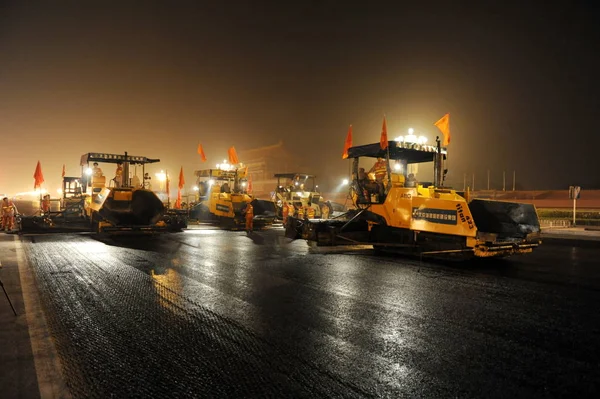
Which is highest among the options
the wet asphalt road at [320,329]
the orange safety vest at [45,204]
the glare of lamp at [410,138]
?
the glare of lamp at [410,138]

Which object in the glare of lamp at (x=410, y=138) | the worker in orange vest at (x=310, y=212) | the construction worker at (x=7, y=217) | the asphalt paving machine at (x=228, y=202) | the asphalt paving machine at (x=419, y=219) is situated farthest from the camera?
the worker in orange vest at (x=310, y=212)

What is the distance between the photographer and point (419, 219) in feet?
30.3

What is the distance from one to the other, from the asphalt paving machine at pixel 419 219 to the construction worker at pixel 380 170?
158mm

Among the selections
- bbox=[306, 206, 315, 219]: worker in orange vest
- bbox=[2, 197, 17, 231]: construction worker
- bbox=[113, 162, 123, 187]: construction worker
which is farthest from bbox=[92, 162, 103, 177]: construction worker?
bbox=[306, 206, 315, 219]: worker in orange vest

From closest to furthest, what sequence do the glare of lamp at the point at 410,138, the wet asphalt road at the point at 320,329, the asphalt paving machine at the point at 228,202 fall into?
1. the wet asphalt road at the point at 320,329
2. the glare of lamp at the point at 410,138
3. the asphalt paving machine at the point at 228,202

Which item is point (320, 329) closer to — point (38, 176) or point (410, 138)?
point (410, 138)

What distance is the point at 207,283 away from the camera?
655cm

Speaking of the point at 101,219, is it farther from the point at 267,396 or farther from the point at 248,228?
the point at 267,396

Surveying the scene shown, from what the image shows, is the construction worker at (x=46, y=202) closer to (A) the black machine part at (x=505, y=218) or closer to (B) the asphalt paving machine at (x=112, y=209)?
(B) the asphalt paving machine at (x=112, y=209)

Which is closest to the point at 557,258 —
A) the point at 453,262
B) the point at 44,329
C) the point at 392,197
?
the point at 453,262

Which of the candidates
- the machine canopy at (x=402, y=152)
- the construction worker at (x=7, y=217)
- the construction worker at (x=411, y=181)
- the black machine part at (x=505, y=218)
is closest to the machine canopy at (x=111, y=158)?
the construction worker at (x=7, y=217)

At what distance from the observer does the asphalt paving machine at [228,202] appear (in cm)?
1881

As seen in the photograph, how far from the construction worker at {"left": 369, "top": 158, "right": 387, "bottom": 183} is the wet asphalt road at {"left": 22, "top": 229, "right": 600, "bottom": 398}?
3.08 metres

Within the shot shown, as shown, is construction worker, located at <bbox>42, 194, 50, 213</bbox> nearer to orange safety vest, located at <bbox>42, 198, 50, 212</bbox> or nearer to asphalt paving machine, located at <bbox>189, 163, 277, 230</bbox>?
orange safety vest, located at <bbox>42, 198, 50, 212</bbox>
